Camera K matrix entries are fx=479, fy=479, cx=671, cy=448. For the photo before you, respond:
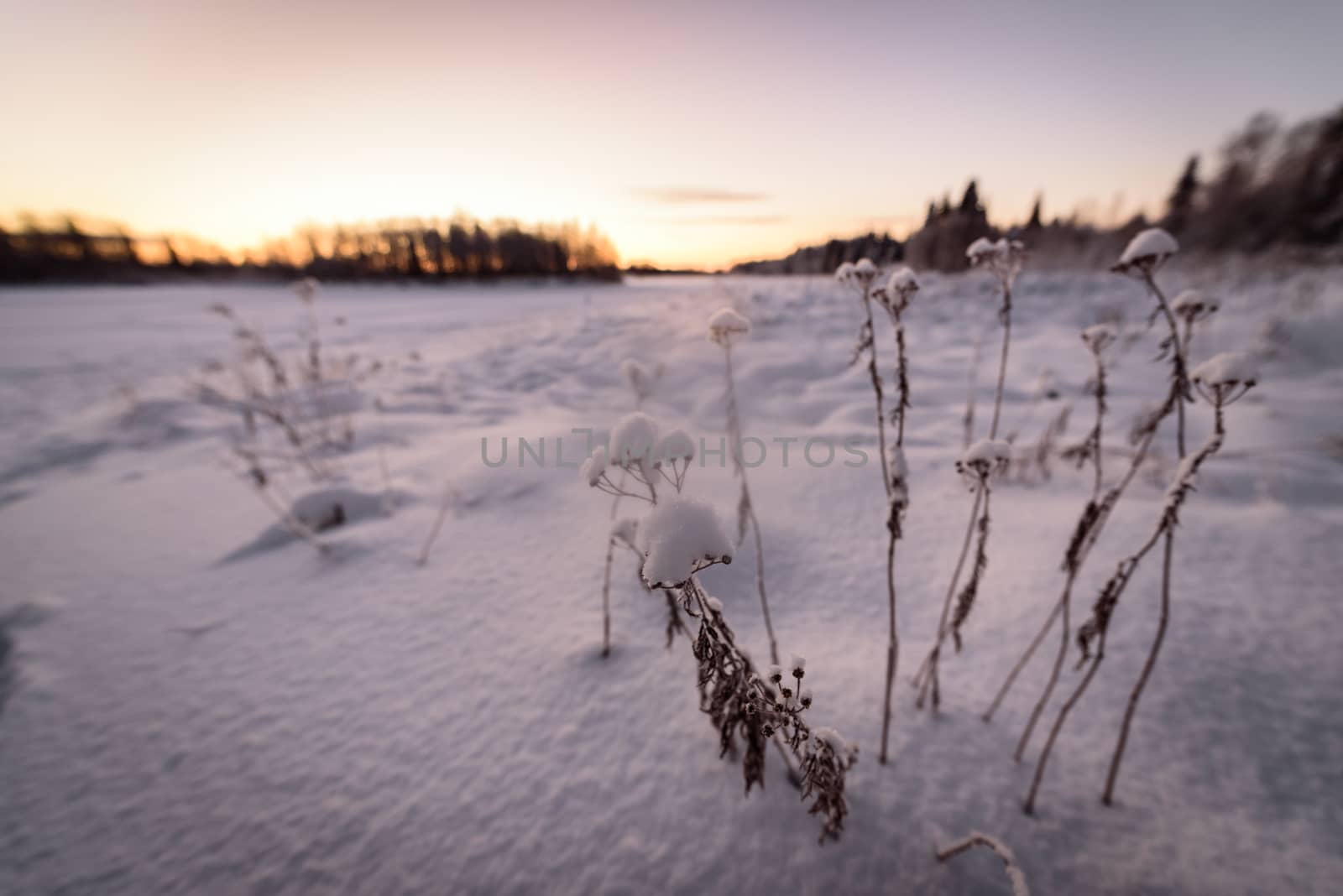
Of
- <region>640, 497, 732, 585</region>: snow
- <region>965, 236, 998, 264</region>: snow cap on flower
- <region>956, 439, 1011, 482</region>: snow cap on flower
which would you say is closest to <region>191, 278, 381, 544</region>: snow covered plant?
<region>640, 497, 732, 585</region>: snow

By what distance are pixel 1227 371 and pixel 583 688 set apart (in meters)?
1.73

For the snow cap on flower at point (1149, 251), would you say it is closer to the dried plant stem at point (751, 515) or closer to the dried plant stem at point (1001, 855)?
the dried plant stem at point (751, 515)

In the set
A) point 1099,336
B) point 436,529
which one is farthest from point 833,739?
point 436,529

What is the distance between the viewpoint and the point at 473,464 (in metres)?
3.14

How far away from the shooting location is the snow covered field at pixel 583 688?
44.6 inches

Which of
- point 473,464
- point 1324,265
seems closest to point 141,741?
point 473,464

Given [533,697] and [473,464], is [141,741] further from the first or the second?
[473,464]

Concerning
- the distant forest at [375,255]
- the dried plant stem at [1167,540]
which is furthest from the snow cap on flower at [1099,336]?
the distant forest at [375,255]

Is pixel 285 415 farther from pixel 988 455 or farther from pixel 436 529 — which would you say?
pixel 988 455

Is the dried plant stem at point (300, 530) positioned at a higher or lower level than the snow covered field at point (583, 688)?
higher

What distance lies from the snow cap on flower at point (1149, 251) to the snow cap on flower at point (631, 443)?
1098 millimetres

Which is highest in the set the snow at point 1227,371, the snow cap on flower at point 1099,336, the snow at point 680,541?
the snow cap on flower at point 1099,336

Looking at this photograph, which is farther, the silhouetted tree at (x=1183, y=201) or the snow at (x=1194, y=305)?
the silhouetted tree at (x=1183, y=201)

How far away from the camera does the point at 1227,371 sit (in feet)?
2.91
